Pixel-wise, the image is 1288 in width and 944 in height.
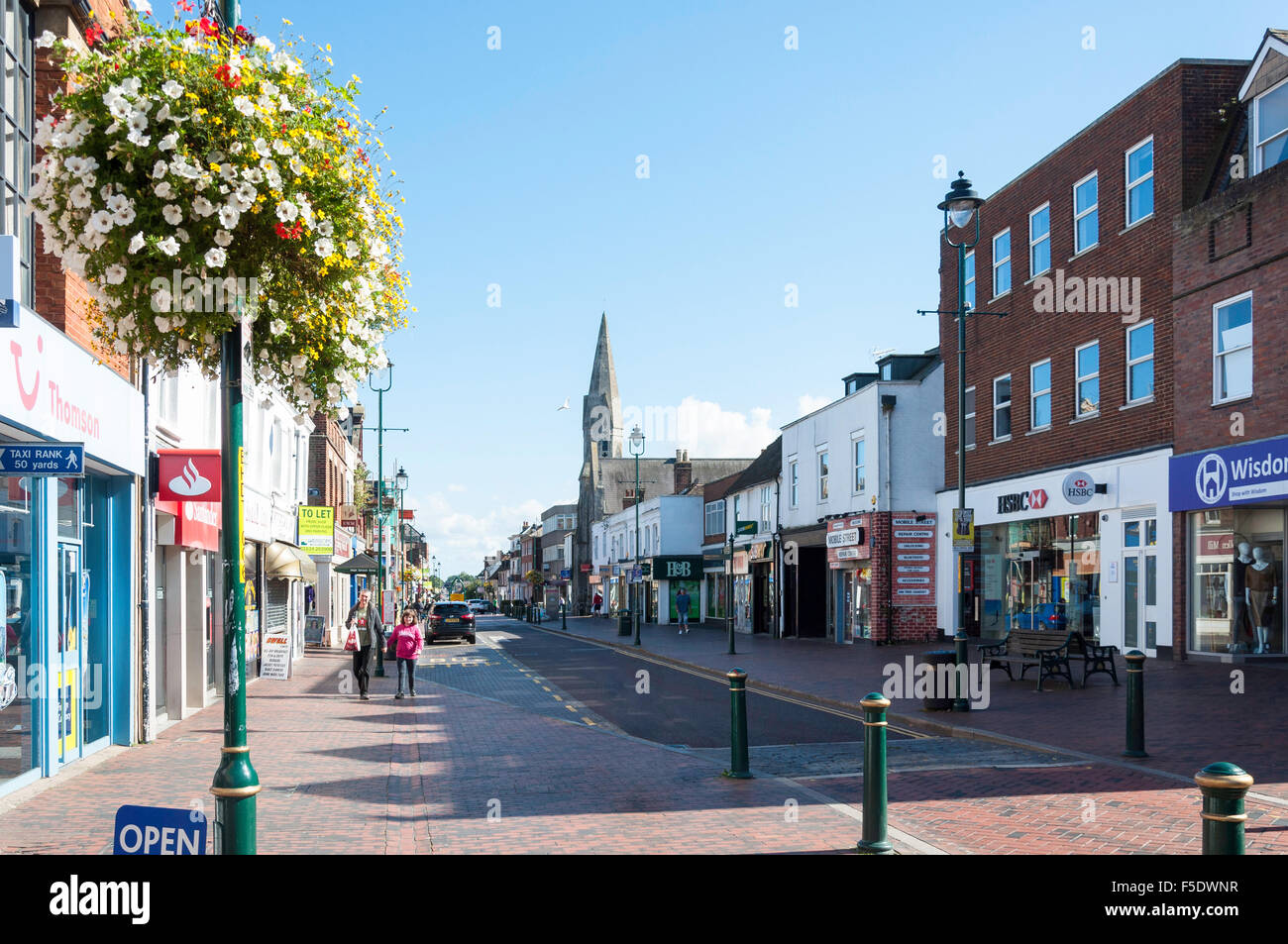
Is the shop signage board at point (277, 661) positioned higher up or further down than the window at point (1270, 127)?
further down

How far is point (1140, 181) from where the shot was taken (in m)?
22.5

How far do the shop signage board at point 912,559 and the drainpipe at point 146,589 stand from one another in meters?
22.6

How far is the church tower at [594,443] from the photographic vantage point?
97188mm

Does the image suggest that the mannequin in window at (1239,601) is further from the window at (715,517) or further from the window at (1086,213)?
the window at (715,517)

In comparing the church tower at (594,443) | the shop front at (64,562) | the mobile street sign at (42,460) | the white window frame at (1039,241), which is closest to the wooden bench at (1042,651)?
the white window frame at (1039,241)

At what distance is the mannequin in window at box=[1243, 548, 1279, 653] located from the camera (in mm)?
19047

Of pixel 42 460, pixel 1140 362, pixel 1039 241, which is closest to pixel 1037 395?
pixel 1039 241

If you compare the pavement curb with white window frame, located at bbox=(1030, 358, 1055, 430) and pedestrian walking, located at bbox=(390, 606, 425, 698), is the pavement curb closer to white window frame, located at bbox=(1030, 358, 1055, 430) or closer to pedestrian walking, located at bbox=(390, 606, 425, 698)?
pedestrian walking, located at bbox=(390, 606, 425, 698)

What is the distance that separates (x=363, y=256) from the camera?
6.11 m

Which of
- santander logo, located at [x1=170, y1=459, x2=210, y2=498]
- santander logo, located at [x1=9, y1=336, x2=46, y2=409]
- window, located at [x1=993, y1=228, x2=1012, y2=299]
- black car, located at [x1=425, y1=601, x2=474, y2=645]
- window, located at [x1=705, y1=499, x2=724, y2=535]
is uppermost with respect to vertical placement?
window, located at [x1=993, y1=228, x2=1012, y2=299]

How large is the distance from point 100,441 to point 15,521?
1548 mm

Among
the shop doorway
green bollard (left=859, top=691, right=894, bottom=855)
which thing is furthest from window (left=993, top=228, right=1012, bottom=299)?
green bollard (left=859, top=691, right=894, bottom=855)

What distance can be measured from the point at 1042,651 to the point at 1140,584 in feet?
15.2

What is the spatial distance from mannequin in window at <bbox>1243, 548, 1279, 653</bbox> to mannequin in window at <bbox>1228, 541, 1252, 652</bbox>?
0.29 feet
